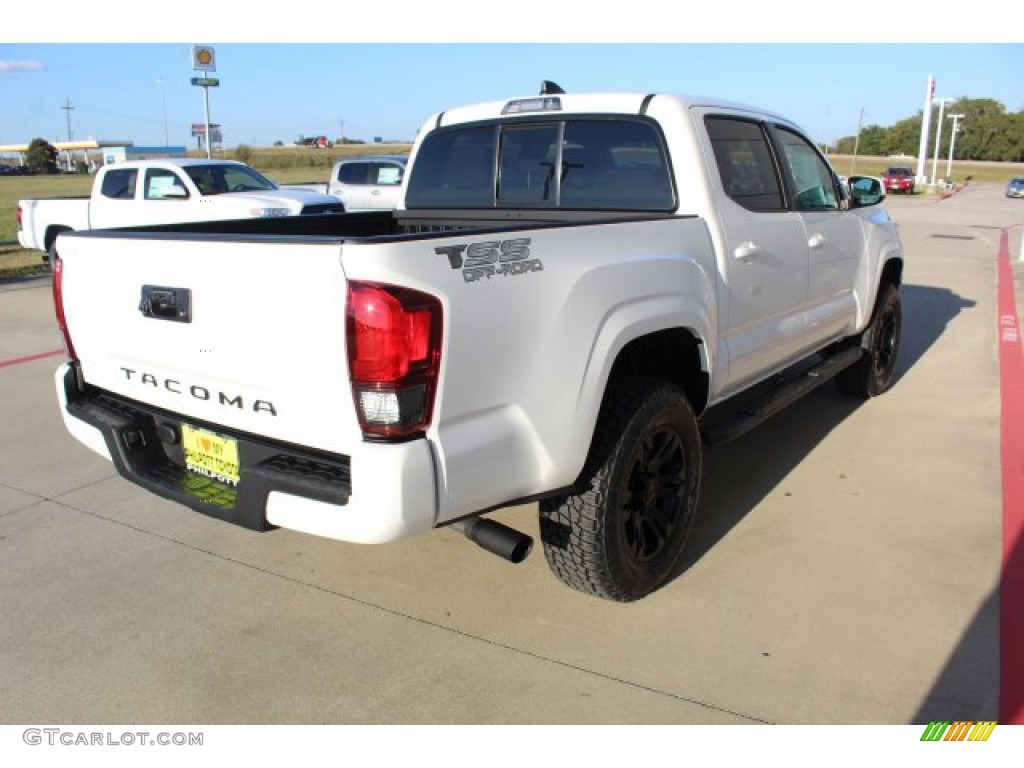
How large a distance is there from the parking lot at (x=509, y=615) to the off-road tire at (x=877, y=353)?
44.8 inches

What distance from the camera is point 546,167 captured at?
13.2ft

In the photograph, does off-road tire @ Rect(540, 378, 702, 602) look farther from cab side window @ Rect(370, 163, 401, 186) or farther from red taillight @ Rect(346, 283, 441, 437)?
cab side window @ Rect(370, 163, 401, 186)

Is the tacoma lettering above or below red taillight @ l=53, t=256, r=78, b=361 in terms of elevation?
below

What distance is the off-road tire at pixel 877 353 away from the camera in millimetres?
5809

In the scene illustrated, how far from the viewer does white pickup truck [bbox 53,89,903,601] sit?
7.49 ft

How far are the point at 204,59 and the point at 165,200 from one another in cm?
1076

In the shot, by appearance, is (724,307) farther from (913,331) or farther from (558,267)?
(913,331)

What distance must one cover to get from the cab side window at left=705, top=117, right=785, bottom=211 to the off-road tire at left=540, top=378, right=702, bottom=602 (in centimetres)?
116

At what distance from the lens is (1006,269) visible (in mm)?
13906

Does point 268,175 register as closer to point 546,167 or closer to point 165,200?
point 165,200

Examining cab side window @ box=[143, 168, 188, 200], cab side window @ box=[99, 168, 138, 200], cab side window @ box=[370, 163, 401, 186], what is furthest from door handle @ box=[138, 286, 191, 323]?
cab side window @ box=[370, 163, 401, 186]

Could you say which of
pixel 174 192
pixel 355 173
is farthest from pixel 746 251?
pixel 355 173

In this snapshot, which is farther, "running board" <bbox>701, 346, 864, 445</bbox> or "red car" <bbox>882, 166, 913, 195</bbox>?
"red car" <bbox>882, 166, 913, 195</bbox>
